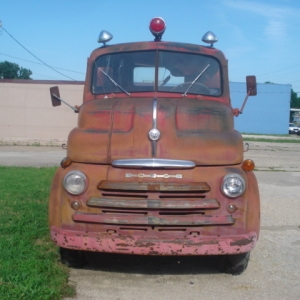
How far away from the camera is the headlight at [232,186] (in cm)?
442

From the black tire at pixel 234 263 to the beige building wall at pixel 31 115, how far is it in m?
21.0

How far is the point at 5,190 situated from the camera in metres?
9.23

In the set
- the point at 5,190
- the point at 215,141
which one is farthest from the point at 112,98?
the point at 5,190

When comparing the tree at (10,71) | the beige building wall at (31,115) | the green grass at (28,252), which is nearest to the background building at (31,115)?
the beige building wall at (31,115)

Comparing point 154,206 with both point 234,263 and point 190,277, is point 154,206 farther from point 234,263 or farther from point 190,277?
point 234,263

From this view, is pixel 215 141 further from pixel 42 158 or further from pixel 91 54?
pixel 42 158

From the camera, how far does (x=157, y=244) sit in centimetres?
425

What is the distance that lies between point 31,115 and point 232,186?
22263 mm

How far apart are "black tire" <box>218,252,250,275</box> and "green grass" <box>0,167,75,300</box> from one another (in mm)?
1565

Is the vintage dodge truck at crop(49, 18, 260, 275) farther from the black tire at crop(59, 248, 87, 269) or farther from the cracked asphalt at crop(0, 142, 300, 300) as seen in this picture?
the cracked asphalt at crop(0, 142, 300, 300)

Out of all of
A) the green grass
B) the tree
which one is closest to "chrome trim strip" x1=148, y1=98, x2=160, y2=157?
the green grass

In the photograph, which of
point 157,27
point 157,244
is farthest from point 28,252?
point 157,27

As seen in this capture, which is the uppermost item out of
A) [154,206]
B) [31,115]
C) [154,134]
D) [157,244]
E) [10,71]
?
[10,71]

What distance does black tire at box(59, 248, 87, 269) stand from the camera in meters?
4.86
